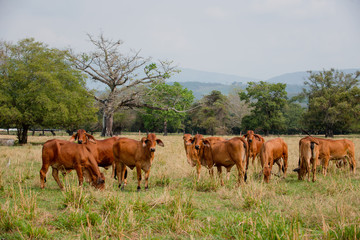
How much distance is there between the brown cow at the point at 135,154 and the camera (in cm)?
854

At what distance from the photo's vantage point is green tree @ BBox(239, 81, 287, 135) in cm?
5450

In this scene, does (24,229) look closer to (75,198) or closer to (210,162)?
(75,198)

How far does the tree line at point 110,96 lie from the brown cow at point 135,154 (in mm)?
15537

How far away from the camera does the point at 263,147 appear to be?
10227mm

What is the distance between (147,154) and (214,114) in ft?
191

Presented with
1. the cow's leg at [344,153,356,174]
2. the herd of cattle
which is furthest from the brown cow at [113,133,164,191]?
the cow's leg at [344,153,356,174]

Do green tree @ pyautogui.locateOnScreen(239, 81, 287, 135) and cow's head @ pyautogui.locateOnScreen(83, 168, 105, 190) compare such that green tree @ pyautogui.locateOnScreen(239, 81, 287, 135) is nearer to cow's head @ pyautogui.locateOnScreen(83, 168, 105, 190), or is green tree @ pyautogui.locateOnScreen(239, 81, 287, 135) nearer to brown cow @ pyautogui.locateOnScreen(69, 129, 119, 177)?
brown cow @ pyautogui.locateOnScreen(69, 129, 119, 177)

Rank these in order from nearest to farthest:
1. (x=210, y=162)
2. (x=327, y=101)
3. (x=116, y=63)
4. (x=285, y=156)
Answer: (x=210, y=162) < (x=285, y=156) < (x=116, y=63) < (x=327, y=101)

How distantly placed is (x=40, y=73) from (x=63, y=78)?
302 cm

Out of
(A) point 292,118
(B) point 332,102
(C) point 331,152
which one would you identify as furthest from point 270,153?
(A) point 292,118

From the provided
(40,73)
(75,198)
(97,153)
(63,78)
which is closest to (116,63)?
(63,78)

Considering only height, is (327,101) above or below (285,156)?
above

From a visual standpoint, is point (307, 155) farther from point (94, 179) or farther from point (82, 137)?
point (82, 137)

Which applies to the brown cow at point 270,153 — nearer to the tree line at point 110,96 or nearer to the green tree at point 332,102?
the tree line at point 110,96
